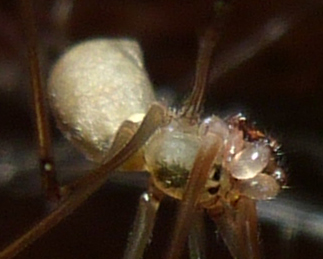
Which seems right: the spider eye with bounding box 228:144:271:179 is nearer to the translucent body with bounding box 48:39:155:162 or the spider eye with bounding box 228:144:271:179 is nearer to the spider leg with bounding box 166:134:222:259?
the spider leg with bounding box 166:134:222:259

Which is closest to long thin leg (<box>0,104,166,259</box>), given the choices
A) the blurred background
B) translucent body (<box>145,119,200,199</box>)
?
translucent body (<box>145,119,200,199</box>)

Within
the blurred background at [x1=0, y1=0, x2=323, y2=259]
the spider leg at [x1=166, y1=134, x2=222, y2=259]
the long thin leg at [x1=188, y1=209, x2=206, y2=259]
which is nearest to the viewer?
the spider leg at [x1=166, y1=134, x2=222, y2=259]

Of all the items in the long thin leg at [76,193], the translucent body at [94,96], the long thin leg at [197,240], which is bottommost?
the long thin leg at [197,240]

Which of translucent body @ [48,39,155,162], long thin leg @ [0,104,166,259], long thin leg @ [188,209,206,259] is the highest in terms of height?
translucent body @ [48,39,155,162]

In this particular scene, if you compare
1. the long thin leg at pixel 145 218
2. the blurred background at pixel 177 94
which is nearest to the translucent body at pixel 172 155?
the long thin leg at pixel 145 218

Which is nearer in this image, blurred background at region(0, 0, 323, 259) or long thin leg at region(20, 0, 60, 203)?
long thin leg at region(20, 0, 60, 203)

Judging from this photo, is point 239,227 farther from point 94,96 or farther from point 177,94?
point 177,94

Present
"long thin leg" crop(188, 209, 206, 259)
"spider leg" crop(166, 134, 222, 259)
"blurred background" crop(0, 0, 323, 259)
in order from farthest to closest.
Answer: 1. "blurred background" crop(0, 0, 323, 259)
2. "long thin leg" crop(188, 209, 206, 259)
3. "spider leg" crop(166, 134, 222, 259)

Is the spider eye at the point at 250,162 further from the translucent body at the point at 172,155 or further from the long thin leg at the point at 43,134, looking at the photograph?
the long thin leg at the point at 43,134
